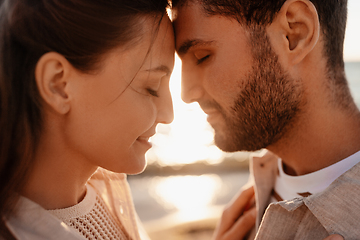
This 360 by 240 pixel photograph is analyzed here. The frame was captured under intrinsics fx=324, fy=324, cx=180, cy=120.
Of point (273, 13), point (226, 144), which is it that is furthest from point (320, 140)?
point (273, 13)

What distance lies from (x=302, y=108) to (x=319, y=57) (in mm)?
366

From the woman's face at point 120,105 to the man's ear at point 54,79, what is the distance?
0.18 feet

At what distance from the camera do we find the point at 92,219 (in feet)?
6.14

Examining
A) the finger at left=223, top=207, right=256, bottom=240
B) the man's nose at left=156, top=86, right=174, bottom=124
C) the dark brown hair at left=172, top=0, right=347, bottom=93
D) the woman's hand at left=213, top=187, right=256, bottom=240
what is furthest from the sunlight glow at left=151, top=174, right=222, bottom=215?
the man's nose at left=156, top=86, right=174, bottom=124

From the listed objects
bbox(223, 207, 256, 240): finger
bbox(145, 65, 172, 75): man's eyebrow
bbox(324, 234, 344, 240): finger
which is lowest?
bbox(223, 207, 256, 240): finger

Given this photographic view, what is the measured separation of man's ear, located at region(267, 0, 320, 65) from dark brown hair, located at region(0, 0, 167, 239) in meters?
1.18

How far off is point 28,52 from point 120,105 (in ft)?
1.61

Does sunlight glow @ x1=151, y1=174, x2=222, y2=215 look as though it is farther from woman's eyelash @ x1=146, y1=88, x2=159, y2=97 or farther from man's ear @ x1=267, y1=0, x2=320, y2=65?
woman's eyelash @ x1=146, y1=88, x2=159, y2=97

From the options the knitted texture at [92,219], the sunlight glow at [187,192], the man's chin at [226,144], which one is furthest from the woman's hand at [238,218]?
the sunlight glow at [187,192]

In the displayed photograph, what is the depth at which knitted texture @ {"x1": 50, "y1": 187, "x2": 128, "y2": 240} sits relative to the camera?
173 centimetres

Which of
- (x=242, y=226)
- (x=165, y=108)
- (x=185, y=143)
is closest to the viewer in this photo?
(x=165, y=108)

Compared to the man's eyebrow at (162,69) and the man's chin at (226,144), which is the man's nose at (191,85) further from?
the man's eyebrow at (162,69)

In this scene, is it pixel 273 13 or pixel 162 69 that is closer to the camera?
pixel 162 69

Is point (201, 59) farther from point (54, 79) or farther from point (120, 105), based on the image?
point (54, 79)
